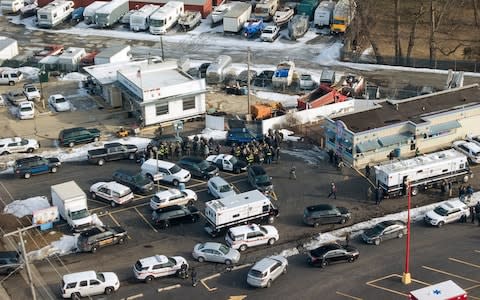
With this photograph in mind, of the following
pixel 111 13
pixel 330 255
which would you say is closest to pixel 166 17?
pixel 111 13

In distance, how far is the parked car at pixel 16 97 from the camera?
66.4 meters

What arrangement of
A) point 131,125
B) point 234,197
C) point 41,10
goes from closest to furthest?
point 234,197 < point 131,125 < point 41,10

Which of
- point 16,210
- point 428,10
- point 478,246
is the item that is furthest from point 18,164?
point 428,10

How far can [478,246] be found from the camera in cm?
4525

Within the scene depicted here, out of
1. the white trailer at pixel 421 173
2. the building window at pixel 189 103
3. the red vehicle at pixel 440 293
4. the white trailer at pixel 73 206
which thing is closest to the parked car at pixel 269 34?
the building window at pixel 189 103

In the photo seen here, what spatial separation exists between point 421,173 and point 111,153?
850 inches

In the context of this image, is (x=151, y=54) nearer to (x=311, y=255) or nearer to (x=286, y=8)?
(x=286, y=8)

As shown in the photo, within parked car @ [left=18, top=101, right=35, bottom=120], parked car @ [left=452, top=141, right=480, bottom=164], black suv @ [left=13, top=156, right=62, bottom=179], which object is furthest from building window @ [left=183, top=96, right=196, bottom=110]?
parked car @ [left=452, top=141, right=480, bottom=164]

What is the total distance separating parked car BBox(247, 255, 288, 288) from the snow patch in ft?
51.3

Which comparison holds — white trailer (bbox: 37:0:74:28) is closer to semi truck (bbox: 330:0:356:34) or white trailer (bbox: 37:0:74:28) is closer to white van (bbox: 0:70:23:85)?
white van (bbox: 0:70:23:85)

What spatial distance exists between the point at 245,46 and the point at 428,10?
2028 cm

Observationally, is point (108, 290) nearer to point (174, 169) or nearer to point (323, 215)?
point (174, 169)

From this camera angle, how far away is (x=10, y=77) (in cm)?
7219

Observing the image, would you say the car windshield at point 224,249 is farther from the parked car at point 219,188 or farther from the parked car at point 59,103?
the parked car at point 59,103
